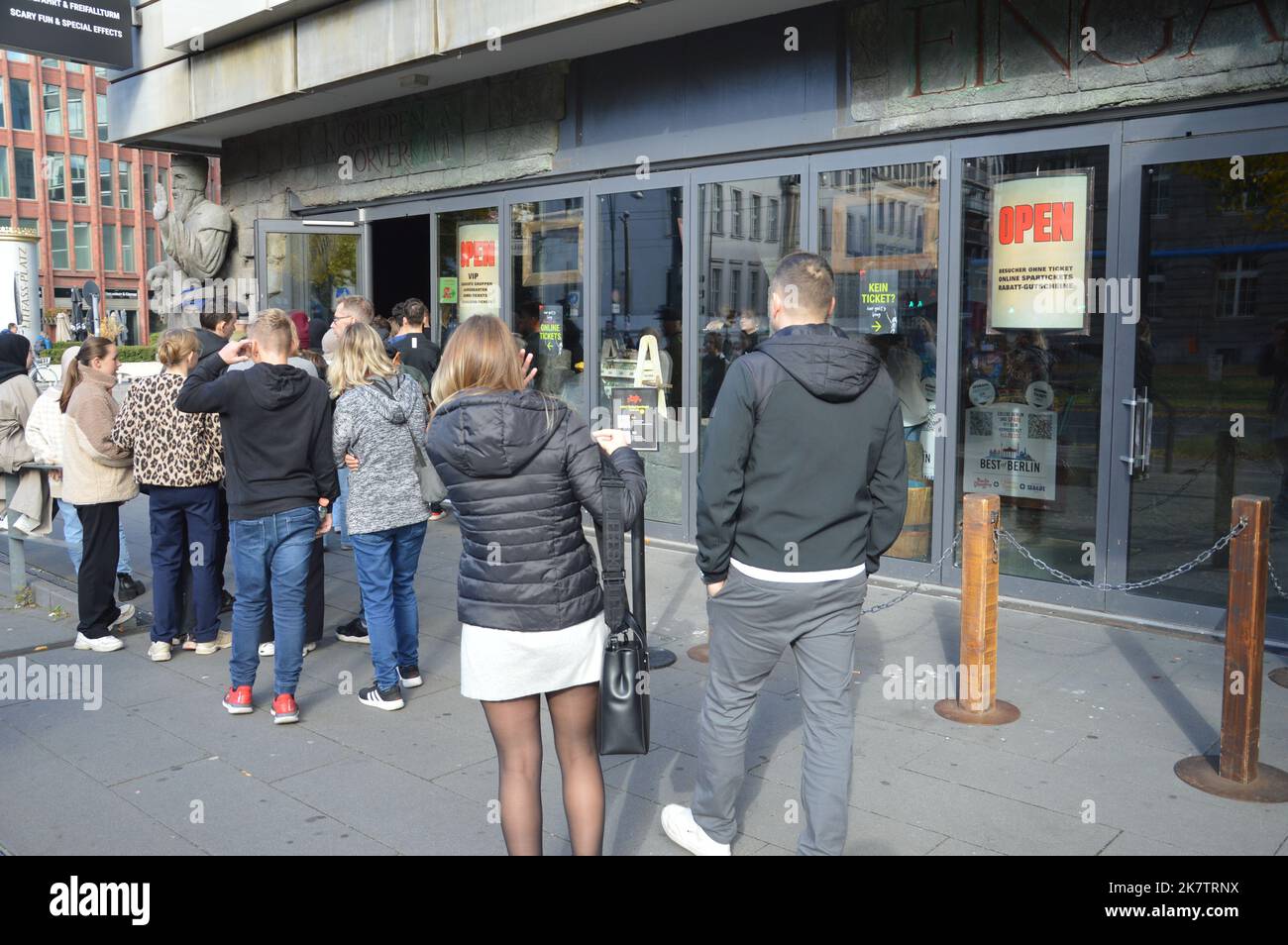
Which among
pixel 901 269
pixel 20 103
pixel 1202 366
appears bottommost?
pixel 1202 366

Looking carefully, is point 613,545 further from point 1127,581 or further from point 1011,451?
point 1011,451

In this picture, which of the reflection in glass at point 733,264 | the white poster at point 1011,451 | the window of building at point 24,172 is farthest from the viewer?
the window of building at point 24,172

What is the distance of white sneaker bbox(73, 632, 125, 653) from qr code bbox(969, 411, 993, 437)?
567 centimetres

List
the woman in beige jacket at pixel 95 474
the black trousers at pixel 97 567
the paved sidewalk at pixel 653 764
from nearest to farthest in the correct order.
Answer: the paved sidewalk at pixel 653 764, the woman in beige jacket at pixel 95 474, the black trousers at pixel 97 567

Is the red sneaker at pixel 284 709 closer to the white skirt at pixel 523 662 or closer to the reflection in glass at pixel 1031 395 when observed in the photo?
the white skirt at pixel 523 662

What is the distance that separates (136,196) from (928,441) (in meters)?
65.9

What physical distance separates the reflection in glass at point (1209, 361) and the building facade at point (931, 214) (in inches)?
0.7

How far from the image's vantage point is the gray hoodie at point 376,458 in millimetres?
5309

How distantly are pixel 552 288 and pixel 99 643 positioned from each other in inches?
204

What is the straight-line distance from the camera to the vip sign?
22.7ft

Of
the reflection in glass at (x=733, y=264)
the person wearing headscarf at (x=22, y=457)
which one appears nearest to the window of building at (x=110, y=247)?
the person wearing headscarf at (x=22, y=457)

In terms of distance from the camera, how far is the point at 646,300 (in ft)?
30.9

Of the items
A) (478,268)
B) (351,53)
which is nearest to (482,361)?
(351,53)

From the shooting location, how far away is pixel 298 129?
12.5m
